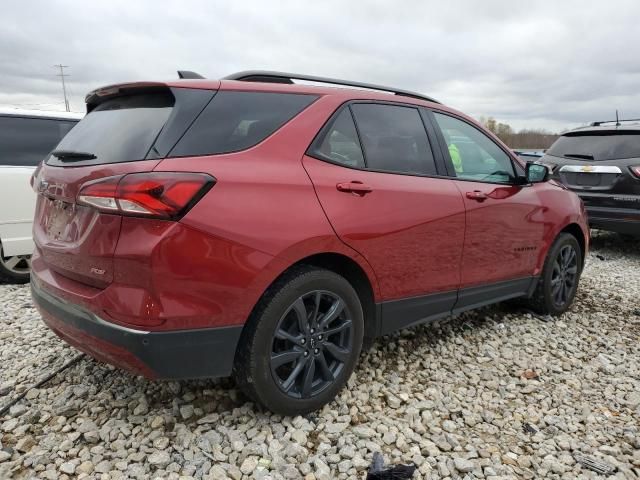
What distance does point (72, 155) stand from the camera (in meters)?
2.52

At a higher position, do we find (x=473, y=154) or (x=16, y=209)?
(x=473, y=154)

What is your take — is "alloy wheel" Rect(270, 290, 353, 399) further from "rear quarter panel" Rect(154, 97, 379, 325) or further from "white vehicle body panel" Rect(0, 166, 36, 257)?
"white vehicle body panel" Rect(0, 166, 36, 257)

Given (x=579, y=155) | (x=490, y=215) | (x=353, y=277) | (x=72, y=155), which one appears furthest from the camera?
(x=579, y=155)

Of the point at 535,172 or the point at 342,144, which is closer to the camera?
the point at 342,144

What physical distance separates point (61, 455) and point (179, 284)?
103cm

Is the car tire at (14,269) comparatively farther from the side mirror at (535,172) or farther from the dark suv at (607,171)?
the dark suv at (607,171)

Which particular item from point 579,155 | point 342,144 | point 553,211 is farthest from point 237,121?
point 579,155

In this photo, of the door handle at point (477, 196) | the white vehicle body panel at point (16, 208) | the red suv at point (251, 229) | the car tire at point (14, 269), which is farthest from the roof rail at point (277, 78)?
the car tire at point (14, 269)

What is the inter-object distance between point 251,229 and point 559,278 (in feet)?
10.7

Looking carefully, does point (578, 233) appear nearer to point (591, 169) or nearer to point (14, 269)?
point (591, 169)

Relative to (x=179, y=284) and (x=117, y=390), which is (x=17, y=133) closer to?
(x=117, y=390)

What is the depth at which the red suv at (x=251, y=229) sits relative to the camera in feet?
6.91

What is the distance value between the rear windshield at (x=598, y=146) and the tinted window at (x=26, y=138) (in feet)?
21.6

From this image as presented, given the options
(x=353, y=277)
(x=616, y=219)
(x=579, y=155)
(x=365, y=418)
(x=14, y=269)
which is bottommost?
(x=365, y=418)
